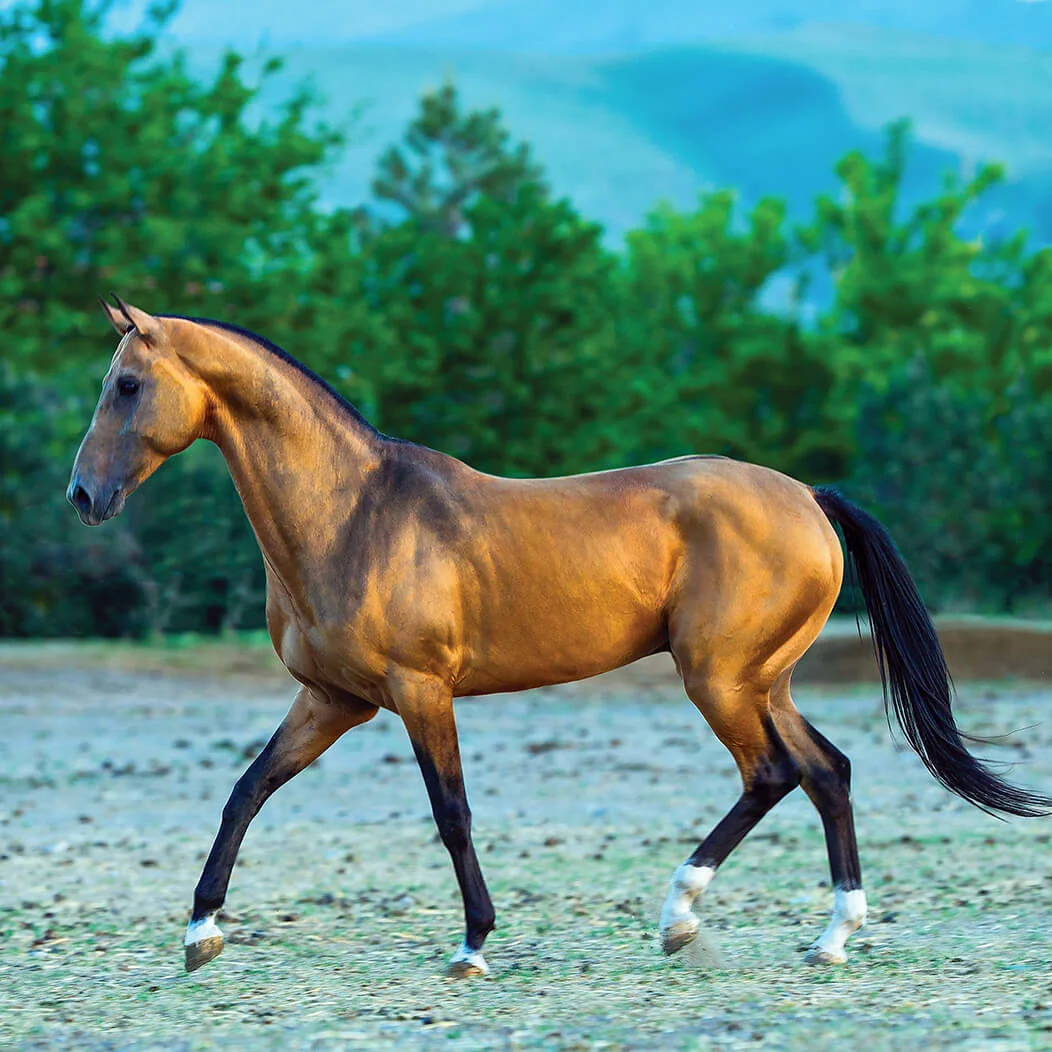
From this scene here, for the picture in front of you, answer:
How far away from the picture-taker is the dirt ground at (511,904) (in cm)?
509

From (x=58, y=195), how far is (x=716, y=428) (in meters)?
17.6

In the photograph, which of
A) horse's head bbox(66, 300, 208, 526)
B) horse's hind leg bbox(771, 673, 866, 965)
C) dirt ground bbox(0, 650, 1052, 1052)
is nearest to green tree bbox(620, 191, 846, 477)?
dirt ground bbox(0, 650, 1052, 1052)

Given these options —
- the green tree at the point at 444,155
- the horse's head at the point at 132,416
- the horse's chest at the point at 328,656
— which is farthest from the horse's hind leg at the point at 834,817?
the green tree at the point at 444,155

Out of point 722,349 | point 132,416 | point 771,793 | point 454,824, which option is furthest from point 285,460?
point 722,349

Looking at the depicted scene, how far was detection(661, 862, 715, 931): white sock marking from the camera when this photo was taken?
231 inches

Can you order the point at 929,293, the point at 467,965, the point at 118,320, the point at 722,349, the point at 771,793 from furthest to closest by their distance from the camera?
1. the point at 722,349
2. the point at 929,293
3. the point at 771,793
4. the point at 467,965
5. the point at 118,320

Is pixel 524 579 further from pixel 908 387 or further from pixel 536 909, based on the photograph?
pixel 908 387

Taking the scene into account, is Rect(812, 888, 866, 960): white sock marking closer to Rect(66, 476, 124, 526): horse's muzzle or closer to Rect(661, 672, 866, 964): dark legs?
Rect(661, 672, 866, 964): dark legs

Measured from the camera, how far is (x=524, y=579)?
19.2 ft

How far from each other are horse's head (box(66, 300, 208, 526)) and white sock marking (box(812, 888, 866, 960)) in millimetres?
2857

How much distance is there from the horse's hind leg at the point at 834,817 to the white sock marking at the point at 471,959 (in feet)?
3.82

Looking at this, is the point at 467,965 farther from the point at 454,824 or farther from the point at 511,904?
the point at 511,904

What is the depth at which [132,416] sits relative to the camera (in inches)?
222

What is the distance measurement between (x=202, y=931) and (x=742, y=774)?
6.52ft
